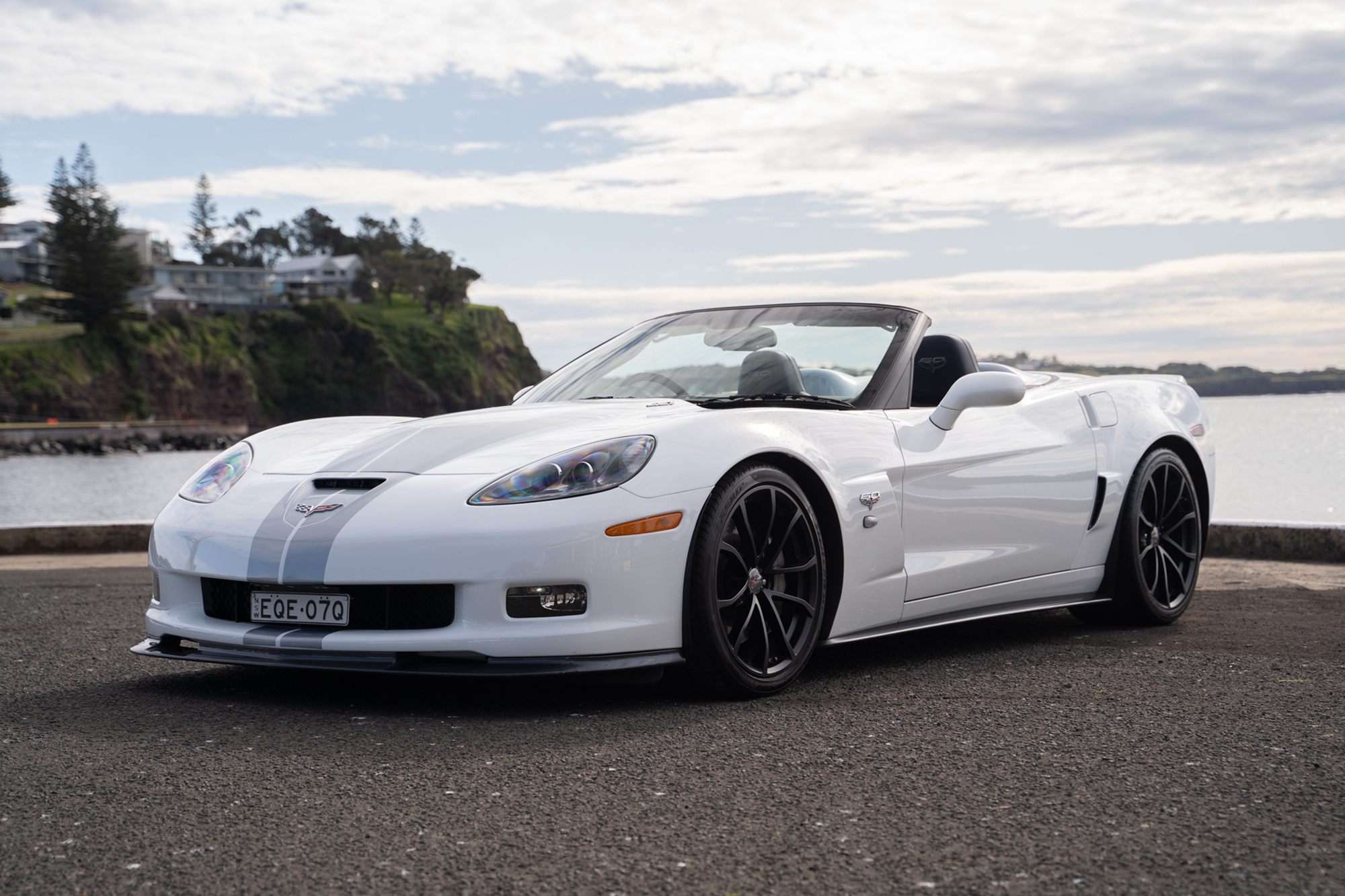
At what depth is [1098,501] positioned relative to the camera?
191 inches

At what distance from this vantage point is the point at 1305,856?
212 centimetres

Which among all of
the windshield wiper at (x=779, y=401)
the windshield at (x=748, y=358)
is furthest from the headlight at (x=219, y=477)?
the windshield wiper at (x=779, y=401)

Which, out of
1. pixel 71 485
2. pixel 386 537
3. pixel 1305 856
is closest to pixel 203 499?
pixel 386 537

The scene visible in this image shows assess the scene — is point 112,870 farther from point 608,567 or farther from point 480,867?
point 608,567

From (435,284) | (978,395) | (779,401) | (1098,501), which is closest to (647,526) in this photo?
(779,401)

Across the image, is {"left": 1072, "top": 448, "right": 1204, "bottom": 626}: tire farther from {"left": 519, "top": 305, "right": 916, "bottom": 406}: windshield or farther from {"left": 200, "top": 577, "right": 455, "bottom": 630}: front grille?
{"left": 200, "top": 577, "right": 455, "bottom": 630}: front grille

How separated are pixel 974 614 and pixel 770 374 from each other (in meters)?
1.17

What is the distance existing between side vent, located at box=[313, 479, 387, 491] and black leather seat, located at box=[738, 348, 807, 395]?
1.43 meters

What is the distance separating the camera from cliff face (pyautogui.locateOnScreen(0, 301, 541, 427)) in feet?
294

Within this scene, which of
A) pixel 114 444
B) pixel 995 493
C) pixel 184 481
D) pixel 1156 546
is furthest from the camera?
pixel 114 444

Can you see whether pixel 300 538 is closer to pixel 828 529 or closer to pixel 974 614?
pixel 828 529

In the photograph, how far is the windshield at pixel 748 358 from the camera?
438 centimetres

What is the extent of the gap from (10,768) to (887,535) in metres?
2.60

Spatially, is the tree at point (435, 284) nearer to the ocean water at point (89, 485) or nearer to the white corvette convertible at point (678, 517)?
the ocean water at point (89, 485)
